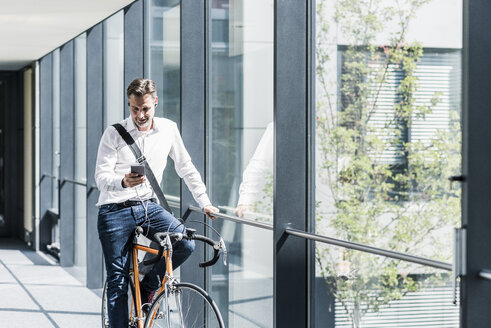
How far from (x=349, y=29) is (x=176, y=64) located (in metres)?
1.80

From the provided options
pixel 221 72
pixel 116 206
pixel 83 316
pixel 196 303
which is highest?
pixel 221 72

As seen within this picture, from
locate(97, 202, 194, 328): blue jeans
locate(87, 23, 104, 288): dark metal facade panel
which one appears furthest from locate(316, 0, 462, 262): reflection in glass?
locate(87, 23, 104, 288): dark metal facade panel

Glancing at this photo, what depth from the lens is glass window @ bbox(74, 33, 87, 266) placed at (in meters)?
9.20

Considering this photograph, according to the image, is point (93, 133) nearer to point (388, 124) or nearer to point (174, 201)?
point (174, 201)

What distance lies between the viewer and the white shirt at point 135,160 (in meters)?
4.06

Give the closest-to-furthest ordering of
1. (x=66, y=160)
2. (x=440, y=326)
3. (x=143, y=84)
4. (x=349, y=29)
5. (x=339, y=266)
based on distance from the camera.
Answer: (x=440, y=326)
(x=339, y=266)
(x=143, y=84)
(x=349, y=29)
(x=66, y=160)

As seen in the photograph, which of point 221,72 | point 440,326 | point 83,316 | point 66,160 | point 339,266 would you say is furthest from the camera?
point 66,160

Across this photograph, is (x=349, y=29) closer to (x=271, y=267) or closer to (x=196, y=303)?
(x=271, y=267)

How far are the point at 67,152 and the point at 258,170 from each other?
5481 millimetres

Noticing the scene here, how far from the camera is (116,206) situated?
4227 mm

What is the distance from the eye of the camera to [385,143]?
13.1ft

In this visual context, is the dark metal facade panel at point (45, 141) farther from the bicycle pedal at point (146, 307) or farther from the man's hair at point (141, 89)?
the bicycle pedal at point (146, 307)

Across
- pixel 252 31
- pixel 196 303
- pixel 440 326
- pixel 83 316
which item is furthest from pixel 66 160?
pixel 440 326

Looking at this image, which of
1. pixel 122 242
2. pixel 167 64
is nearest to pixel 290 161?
pixel 122 242
